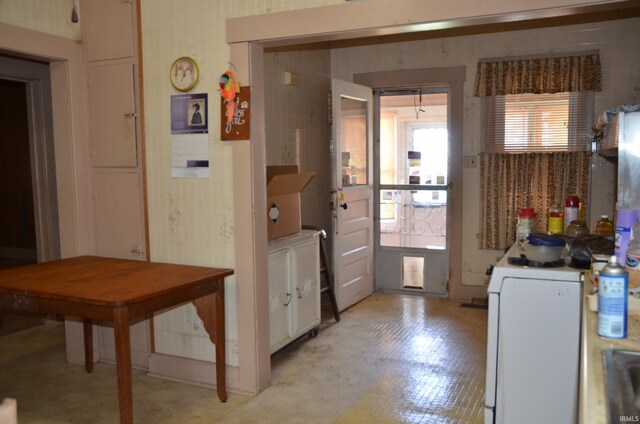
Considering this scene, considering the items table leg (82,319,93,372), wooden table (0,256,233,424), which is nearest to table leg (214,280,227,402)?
wooden table (0,256,233,424)

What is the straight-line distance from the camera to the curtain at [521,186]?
189 inches

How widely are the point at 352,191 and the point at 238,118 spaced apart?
2.08m

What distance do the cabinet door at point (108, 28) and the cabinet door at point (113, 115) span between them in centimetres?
9

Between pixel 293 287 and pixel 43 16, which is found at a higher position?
pixel 43 16

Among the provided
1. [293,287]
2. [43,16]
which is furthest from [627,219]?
[43,16]

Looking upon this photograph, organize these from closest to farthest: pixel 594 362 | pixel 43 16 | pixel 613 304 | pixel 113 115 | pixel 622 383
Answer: pixel 622 383 → pixel 594 362 → pixel 613 304 → pixel 43 16 → pixel 113 115

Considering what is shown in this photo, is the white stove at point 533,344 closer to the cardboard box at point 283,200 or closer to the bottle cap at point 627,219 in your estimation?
the bottle cap at point 627,219

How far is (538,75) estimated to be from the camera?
4844mm

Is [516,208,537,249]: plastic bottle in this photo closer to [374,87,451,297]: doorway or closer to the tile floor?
the tile floor

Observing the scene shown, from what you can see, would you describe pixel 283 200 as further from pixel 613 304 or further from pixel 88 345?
pixel 613 304

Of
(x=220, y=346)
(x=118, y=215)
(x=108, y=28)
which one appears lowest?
(x=220, y=346)

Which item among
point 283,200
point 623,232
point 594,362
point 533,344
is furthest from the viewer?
point 283,200

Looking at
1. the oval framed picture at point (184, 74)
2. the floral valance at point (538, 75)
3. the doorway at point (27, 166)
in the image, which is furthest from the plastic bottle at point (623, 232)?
the doorway at point (27, 166)

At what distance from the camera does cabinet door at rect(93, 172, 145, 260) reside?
11.5 ft
